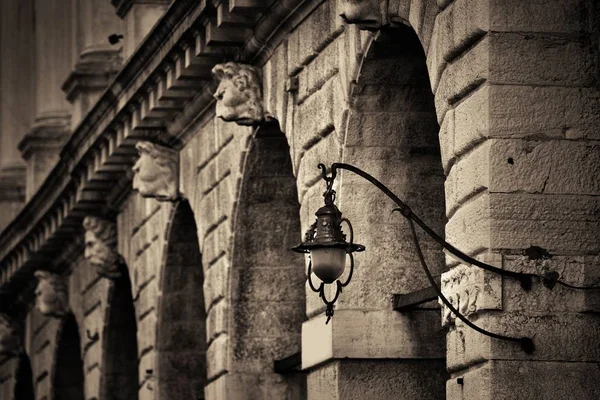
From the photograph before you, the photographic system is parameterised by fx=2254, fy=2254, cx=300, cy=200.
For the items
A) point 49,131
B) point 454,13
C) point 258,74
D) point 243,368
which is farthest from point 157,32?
point 49,131

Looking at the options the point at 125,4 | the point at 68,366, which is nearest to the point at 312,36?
the point at 125,4

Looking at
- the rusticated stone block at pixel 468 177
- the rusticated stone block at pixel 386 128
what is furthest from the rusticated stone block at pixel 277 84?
the rusticated stone block at pixel 468 177

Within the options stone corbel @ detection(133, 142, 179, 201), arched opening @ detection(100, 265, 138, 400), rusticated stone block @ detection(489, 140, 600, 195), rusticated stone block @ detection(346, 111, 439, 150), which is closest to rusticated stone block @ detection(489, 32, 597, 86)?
rusticated stone block @ detection(489, 140, 600, 195)

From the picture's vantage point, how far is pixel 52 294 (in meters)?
37.2

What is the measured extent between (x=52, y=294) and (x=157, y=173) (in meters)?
9.24

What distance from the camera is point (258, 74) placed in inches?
961

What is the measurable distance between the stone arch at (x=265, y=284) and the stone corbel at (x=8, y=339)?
56.4ft

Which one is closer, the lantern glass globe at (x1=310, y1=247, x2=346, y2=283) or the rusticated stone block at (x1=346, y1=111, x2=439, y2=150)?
the lantern glass globe at (x1=310, y1=247, x2=346, y2=283)

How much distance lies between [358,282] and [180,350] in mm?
9382

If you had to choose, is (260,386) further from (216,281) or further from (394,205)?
(394,205)

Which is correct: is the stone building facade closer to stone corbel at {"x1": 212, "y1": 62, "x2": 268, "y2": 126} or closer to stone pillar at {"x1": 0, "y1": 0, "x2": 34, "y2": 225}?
stone corbel at {"x1": 212, "y1": 62, "x2": 268, "y2": 126}

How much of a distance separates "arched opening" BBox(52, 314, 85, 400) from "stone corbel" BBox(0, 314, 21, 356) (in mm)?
3478

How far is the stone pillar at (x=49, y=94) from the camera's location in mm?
41562

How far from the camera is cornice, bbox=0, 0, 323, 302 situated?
24172mm
